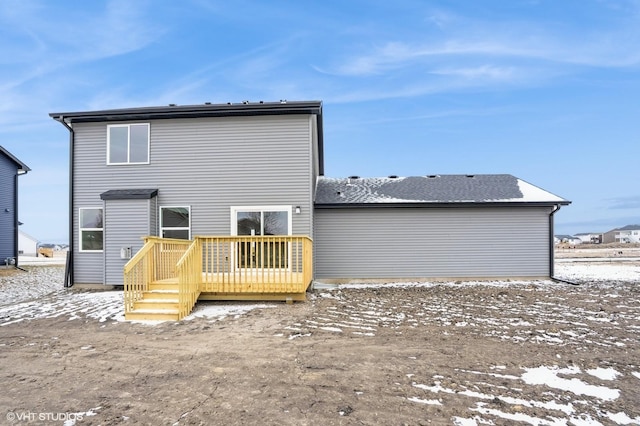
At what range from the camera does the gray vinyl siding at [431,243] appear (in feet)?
41.2

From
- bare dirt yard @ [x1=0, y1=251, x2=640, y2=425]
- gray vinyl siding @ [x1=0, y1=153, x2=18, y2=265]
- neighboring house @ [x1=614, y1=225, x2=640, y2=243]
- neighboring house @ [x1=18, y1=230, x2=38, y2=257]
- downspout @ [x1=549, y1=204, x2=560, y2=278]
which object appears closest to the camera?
bare dirt yard @ [x1=0, y1=251, x2=640, y2=425]

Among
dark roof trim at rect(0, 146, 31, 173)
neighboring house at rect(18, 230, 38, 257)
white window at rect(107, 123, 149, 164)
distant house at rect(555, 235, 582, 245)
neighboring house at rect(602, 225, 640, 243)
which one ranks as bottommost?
distant house at rect(555, 235, 582, 245)

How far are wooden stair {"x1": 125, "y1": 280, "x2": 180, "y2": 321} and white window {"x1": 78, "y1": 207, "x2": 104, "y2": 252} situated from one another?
14.9 feet

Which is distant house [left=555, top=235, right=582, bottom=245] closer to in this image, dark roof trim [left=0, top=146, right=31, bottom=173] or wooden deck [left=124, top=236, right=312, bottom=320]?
wooden deck [left=124, top=236, right=312, bottom=320]

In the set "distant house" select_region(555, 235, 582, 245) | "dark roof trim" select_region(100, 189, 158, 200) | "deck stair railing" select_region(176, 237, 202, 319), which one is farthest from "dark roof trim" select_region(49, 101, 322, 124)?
"distant house" select_region(555, 235, 582, 245)

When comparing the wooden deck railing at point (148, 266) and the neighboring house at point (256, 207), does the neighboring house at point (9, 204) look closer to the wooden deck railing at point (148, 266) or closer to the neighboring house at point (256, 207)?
the neighboring house at point (256, 207)

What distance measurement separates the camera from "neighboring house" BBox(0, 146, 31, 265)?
18047 mm

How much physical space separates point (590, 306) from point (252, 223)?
332 inches

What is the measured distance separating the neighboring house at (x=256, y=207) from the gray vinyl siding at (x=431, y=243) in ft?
0.11

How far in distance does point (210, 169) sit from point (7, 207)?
14.1 meters

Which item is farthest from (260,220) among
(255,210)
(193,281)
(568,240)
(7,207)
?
(568,240)

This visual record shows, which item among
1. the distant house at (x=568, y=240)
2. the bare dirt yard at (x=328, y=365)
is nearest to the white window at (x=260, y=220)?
the bare dirt yard at (x=328, y=365)

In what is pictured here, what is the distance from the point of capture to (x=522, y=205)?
12562 mm

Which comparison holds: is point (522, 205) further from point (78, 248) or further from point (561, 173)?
point (561, 173)
